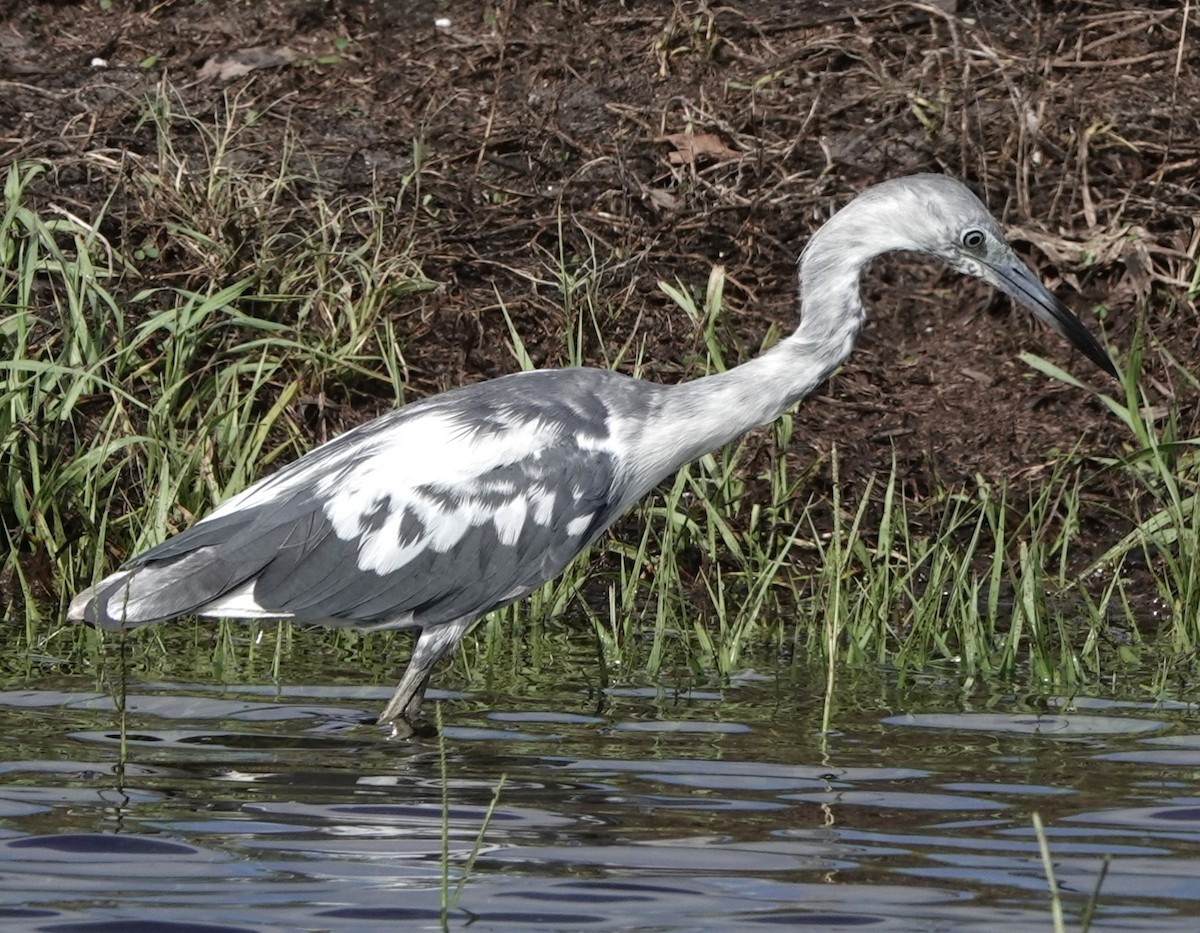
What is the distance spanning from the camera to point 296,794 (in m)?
4.69

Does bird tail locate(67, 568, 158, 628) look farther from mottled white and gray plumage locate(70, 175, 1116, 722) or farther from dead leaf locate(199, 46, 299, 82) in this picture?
dead leaf locate(199, 46, 299, 82)

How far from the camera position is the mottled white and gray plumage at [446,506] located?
5.69 meters

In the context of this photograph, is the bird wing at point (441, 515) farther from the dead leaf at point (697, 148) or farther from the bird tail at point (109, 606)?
the dead leaf at point (697, 148)

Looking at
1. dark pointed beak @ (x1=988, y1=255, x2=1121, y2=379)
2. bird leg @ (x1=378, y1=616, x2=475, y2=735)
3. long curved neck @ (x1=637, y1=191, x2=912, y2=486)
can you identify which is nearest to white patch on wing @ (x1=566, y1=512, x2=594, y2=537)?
long curved neck @ (x1=637, y1=191, x2=912, y2=486)

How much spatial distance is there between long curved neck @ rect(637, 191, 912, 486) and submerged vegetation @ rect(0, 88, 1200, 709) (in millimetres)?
409

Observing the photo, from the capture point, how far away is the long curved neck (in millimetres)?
6020

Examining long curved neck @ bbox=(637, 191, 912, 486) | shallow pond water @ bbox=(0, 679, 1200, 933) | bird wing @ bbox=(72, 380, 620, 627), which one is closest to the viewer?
shallow pond water @ bbox=(0, 679, 1200, 933)

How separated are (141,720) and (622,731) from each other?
1.29m

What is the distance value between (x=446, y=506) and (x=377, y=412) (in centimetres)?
287

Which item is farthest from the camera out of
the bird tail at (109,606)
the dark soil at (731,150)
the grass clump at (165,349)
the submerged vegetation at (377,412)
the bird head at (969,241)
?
the dark soil at (731,150)

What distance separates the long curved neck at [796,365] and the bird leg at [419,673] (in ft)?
2.41

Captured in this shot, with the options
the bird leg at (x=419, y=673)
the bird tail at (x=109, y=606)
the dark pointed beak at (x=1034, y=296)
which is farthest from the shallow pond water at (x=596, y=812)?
the dark pointed beak at (x=1034, y=296)

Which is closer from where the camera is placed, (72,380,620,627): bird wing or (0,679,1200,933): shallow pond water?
(0,679,1200,933): shallow pond water

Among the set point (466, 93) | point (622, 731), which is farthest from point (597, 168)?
point (622, 731)
